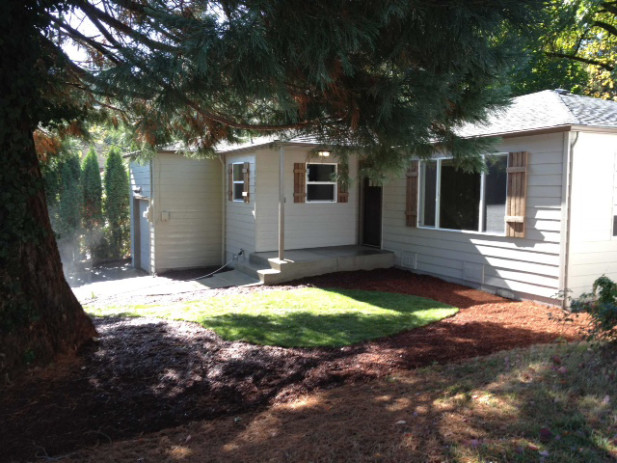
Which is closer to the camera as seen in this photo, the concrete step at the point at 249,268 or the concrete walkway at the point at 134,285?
the concrete walkway at the point at 134,285

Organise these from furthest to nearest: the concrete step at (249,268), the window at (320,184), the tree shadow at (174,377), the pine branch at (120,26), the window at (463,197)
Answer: the window at (320,184) → the concrete step at (249,268) → the window at (463,197) → the pine branch at (120,26) → the tree shadow at (174,377)

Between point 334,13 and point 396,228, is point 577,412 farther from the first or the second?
point 396,228

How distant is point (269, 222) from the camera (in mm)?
11859

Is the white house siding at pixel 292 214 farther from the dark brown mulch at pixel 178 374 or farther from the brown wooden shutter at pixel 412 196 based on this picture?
the dark brown mulch at pixel 178 374

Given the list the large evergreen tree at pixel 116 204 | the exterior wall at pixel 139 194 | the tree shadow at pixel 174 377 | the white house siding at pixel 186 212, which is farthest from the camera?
the large evergreen tree at pixel 116 204

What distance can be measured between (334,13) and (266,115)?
242 centimetres

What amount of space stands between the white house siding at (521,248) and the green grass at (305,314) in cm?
154

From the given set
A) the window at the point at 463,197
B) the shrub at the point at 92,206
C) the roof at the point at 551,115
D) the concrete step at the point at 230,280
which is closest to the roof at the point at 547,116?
the roof at the point at 551,115

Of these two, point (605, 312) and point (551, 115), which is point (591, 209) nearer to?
point (551, 115)

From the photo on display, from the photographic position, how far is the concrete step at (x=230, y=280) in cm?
1043

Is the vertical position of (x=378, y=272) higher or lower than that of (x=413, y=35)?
lower

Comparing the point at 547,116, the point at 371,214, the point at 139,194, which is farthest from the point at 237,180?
the point at 547,116

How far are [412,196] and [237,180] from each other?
492 cm

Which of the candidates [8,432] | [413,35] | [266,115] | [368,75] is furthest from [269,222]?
[8,432]
